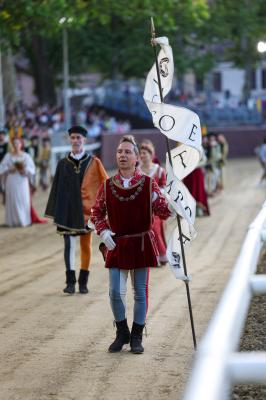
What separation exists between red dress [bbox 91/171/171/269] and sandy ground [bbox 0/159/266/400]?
71cm

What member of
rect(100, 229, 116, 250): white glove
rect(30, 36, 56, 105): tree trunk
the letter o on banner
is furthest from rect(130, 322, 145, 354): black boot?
rect(30, 36, 56, 105): tree trunk

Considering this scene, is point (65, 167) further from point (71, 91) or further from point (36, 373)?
point (71, 91)

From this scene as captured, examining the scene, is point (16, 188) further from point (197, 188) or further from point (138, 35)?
point (138, 35)

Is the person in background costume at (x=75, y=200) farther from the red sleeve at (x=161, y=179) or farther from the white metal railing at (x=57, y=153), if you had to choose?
the white metal railing at (x=57, y=153)

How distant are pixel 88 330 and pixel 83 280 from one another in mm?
2261

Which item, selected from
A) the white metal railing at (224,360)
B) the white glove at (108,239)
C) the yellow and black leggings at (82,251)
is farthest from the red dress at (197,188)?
the white metal railing at (224,360)

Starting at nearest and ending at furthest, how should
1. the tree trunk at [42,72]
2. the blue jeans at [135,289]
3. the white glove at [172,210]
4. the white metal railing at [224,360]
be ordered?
the white metal railing at [224,360] → the white glove at [172,210] → the blue jeans at [135,289] → the tree trunk at [42,72]

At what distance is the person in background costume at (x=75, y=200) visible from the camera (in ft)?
38.9

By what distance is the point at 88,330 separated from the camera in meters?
9.70

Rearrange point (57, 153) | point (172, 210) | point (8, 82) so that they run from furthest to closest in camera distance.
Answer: point (8, 82), point (57, 153), point (172, 210)

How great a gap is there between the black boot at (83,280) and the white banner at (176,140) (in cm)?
344

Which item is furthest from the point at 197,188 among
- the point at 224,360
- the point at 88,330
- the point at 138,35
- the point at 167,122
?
the point at 138,35

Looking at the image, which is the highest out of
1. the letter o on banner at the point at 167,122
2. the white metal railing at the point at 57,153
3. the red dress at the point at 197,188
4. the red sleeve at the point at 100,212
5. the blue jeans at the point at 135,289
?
the letter o on banner at the point at 167,122

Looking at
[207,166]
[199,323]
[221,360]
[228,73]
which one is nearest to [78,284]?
[199,323]
